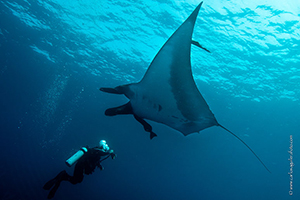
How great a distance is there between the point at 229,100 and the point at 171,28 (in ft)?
33.1

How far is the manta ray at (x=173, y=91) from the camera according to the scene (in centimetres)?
288

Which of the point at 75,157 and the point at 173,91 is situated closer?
the point at 173,91

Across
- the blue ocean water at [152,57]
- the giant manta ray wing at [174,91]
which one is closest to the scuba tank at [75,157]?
the giant manta ray wing at [174,91]

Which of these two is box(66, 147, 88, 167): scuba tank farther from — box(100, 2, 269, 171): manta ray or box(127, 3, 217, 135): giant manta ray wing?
box(127, 3, 217, 135): giant manta ray wing

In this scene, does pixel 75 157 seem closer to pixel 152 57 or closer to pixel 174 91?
pixel 174 91

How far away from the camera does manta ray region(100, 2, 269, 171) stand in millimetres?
2885

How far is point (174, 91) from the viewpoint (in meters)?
3.49

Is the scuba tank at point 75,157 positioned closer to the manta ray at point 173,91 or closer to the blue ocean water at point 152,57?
the manta ray at point 173,91

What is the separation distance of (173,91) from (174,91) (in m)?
0.02

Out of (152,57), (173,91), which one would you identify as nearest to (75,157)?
(173,91)

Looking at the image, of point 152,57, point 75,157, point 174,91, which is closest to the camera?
point 174,91

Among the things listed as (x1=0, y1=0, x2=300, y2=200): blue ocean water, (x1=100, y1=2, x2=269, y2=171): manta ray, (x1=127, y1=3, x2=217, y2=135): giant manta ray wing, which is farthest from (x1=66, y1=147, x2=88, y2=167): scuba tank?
(x1=0, y1=0, x2=300, y2=200): blue ocean water

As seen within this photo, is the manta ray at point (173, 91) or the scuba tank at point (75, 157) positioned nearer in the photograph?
the manta ray at point (173, 91)

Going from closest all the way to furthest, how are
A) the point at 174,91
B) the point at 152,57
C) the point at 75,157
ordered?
the point at 174,91, the point at 75,157, the point at 152,57
